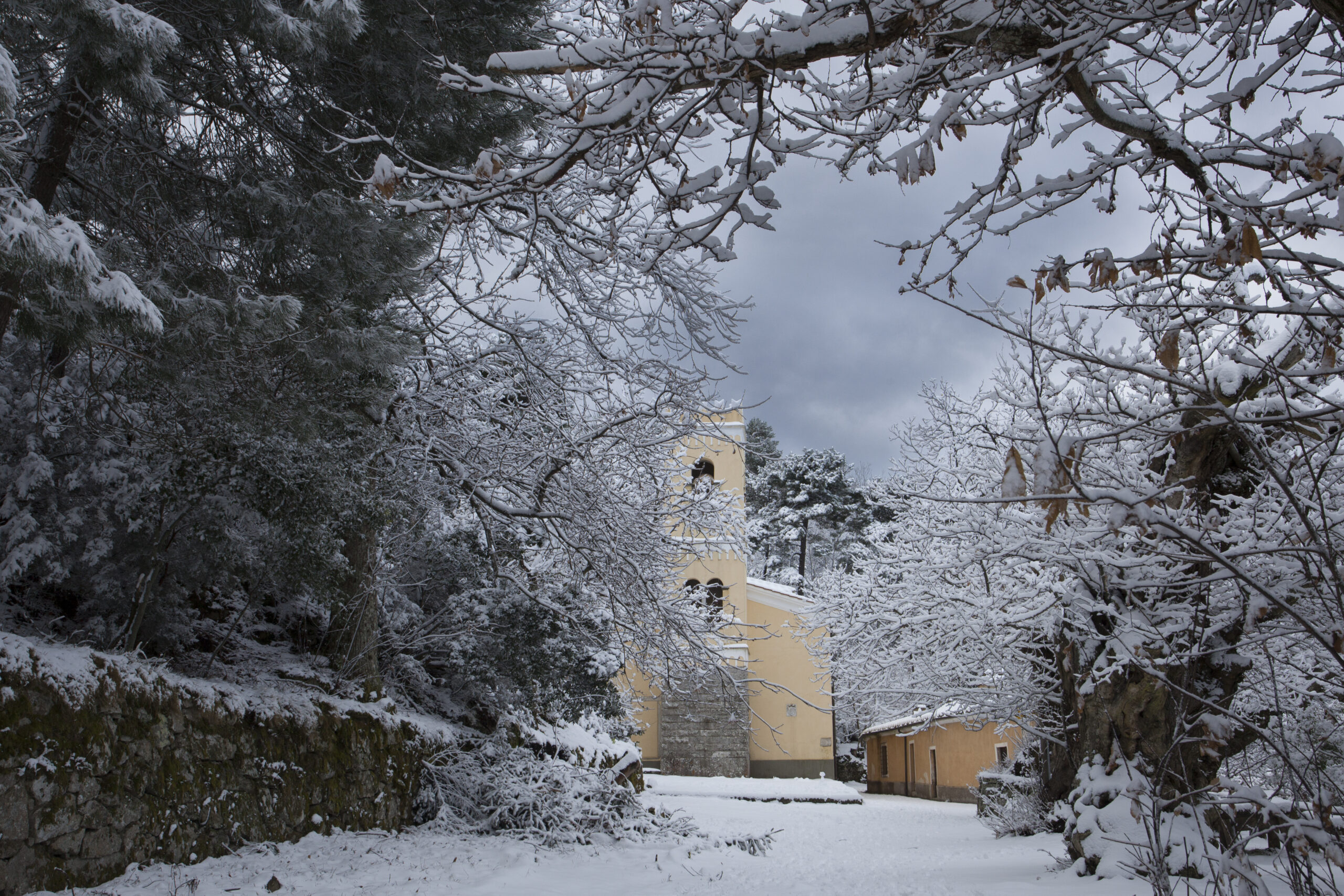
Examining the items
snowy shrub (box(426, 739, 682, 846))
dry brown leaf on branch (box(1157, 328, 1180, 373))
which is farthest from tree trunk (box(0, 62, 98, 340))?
dry brown leaf on branch (box(1157, 328, 1180, 373))

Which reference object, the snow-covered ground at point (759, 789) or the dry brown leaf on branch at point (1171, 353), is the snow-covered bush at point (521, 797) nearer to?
the dry brown leaf on branch at point (1171, 353)

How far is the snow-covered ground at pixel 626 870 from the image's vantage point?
17.7 ft

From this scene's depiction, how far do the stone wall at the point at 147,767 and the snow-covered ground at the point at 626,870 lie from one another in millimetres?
208

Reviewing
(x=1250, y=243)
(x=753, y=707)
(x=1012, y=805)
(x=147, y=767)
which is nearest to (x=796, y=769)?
(x=753, y=707)

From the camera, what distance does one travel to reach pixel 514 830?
8.31m

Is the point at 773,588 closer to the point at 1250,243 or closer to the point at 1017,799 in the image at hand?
the point at 1017,799

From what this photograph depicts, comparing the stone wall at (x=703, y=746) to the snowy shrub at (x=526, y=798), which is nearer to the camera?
the snowy shrub at (x=526, y=798)

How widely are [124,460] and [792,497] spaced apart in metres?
31.1

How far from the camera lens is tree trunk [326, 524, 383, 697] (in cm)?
809

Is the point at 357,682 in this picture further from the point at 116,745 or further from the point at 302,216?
the point at 302,216

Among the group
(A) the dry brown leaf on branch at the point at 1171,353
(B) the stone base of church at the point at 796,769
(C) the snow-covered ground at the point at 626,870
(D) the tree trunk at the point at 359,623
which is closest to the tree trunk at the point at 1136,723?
(C) the snow-covered ground at the point at 626,870

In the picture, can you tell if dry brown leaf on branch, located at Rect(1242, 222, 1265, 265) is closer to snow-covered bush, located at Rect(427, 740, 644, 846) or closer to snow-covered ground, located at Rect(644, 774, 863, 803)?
snow-covered bush, located at Rect(427, 740, 644, 846)

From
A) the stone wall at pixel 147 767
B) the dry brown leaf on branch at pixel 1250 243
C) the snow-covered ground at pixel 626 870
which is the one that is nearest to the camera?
the dry brown leaf on branch at pixel 1250 243

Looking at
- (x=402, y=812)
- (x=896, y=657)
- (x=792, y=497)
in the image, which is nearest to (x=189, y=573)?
(x=402, y=812)
